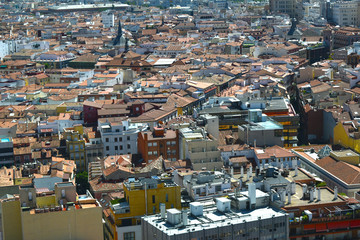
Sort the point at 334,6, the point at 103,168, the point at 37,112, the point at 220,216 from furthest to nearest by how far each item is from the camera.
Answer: the point at 334,6 < the point at 37,112 < the point at 103,168 < the point at 220,216

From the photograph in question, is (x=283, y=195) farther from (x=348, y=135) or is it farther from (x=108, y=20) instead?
(x=108, y=20)

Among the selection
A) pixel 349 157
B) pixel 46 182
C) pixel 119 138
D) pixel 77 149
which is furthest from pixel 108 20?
pixel 349 157

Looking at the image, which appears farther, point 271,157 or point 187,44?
point 187,44

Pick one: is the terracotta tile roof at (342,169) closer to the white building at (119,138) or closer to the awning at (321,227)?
the awning at (321,227)

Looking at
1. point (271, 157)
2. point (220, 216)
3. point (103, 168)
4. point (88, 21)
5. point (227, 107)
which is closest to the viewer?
point (220, 216)

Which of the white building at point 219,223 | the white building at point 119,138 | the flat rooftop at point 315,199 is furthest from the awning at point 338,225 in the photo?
the white building at point 119,138

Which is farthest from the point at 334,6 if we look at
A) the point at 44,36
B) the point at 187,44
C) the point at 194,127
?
the point at 194,127

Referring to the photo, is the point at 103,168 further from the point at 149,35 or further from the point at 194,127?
the point at 149,35
